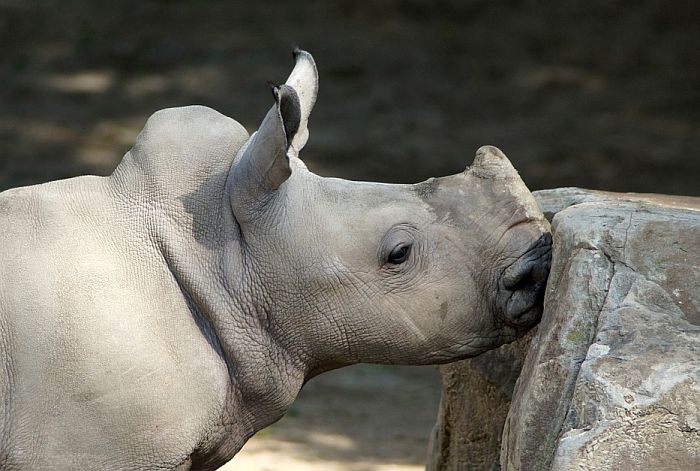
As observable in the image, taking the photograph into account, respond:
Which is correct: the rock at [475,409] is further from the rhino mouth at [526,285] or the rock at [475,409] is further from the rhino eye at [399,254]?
the rhino eye at [399,254]

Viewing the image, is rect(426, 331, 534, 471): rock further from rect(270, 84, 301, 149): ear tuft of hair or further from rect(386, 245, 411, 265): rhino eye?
rect(270, 84, 301, 149): ear tuft of hair

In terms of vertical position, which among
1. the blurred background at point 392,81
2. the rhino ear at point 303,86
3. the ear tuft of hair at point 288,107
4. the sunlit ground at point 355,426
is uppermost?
the blurred background at point 392,81

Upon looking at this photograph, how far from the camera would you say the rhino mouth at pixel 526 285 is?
3881mm

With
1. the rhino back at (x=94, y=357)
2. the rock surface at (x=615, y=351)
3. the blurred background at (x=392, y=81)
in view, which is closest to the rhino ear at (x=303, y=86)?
the rhino back at (x=94, y=357)

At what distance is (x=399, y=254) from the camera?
3908 mm

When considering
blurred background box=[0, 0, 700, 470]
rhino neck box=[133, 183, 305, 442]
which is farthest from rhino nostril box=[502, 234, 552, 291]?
blurred background box=[0, 0, 700, 470]

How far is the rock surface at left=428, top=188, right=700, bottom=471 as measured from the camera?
3145 millimetres

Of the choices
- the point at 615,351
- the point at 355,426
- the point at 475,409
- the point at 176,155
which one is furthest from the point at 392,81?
the point at 615,351

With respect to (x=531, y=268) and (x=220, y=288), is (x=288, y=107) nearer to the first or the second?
(x=220, y=288)

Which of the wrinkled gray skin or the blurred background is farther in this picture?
the blurred background

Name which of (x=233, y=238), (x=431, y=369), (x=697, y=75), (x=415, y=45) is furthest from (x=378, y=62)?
(x=233, y=238)

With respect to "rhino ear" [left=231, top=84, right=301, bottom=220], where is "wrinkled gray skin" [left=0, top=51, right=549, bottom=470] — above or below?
below

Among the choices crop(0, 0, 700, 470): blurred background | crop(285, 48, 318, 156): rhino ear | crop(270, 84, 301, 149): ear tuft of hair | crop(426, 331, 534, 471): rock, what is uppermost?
crop(0, 0, 700, 470): blurred background

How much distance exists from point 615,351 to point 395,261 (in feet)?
2.79
